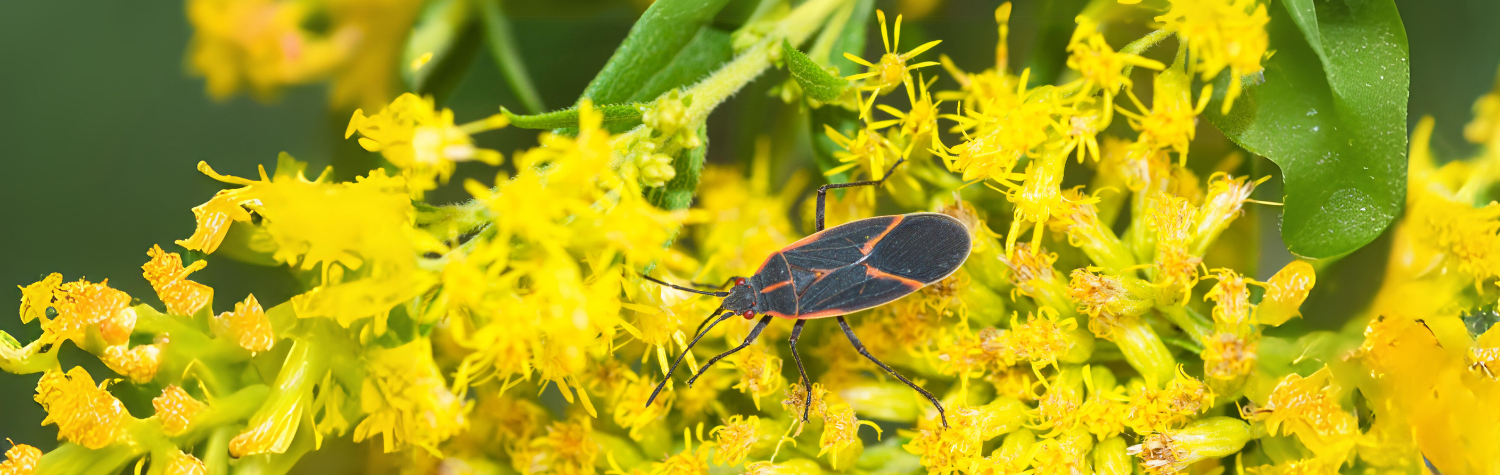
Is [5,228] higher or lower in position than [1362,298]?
higher

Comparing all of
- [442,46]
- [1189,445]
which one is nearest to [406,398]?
[442,46]

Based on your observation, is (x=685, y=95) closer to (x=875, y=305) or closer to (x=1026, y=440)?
(x=875, y=305)

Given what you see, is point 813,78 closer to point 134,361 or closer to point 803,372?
point 803,372

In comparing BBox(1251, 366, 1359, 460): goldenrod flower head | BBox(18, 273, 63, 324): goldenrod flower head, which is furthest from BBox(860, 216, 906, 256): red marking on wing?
BBox(18, 273, 63, 324): goldenrod flower head

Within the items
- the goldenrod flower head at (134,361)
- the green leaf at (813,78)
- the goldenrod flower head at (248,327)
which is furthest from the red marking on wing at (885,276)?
the goldenrod flower head at (134,361)

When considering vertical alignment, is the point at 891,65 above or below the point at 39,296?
below

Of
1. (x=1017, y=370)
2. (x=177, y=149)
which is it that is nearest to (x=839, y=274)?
(x=1017, y=370)
